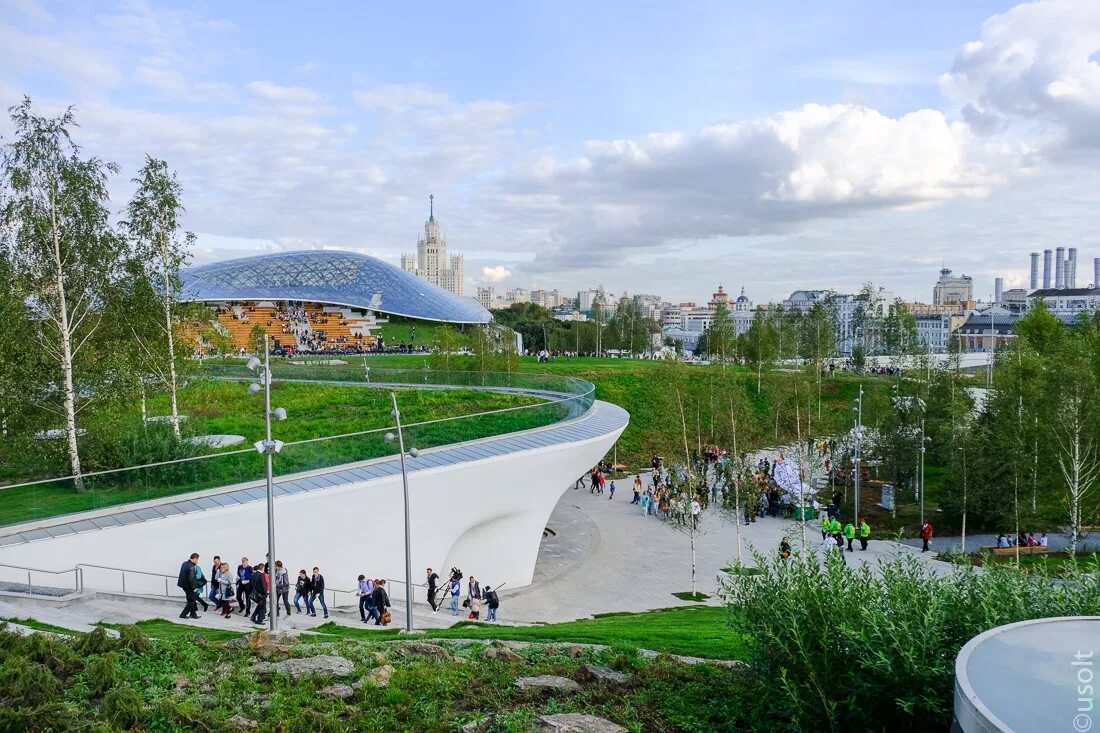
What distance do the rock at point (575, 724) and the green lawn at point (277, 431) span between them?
31.5 feet

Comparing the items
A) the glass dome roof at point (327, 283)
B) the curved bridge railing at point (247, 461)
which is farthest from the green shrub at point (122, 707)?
the glass dome roof at point (327, 283)

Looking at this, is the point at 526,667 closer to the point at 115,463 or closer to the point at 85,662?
the point at 85,662

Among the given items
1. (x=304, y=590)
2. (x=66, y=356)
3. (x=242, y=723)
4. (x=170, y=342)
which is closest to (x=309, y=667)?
(x=242, y=723)

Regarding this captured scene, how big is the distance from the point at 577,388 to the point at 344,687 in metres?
17.5

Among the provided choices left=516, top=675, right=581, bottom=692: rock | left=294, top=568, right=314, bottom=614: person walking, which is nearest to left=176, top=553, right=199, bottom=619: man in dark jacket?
left=294, top=568, right=314, bottom=614: person walking

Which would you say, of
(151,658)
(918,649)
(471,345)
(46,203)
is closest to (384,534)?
(151,658)

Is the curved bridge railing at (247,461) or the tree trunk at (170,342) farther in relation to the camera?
the tree trunk at (170,342)

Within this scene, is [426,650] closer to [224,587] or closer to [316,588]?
[316,588]

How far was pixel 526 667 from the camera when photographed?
7730 millimetres

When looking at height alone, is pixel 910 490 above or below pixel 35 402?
below

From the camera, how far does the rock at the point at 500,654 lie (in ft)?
26.5

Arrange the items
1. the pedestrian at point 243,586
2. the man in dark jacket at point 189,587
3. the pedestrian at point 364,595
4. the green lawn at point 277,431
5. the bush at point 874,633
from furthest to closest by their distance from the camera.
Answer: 1. the pedestrian at point 364,595
2. the green lawn at point 277,431
3. the pedestrian at point 243,586
4. the man in dark jacket at point 189,587
5. the bush at point 874,633

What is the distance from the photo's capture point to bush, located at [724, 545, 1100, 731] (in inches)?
203

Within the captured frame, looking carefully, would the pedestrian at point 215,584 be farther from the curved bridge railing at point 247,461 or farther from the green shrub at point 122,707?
the green shrub at point 122,707
